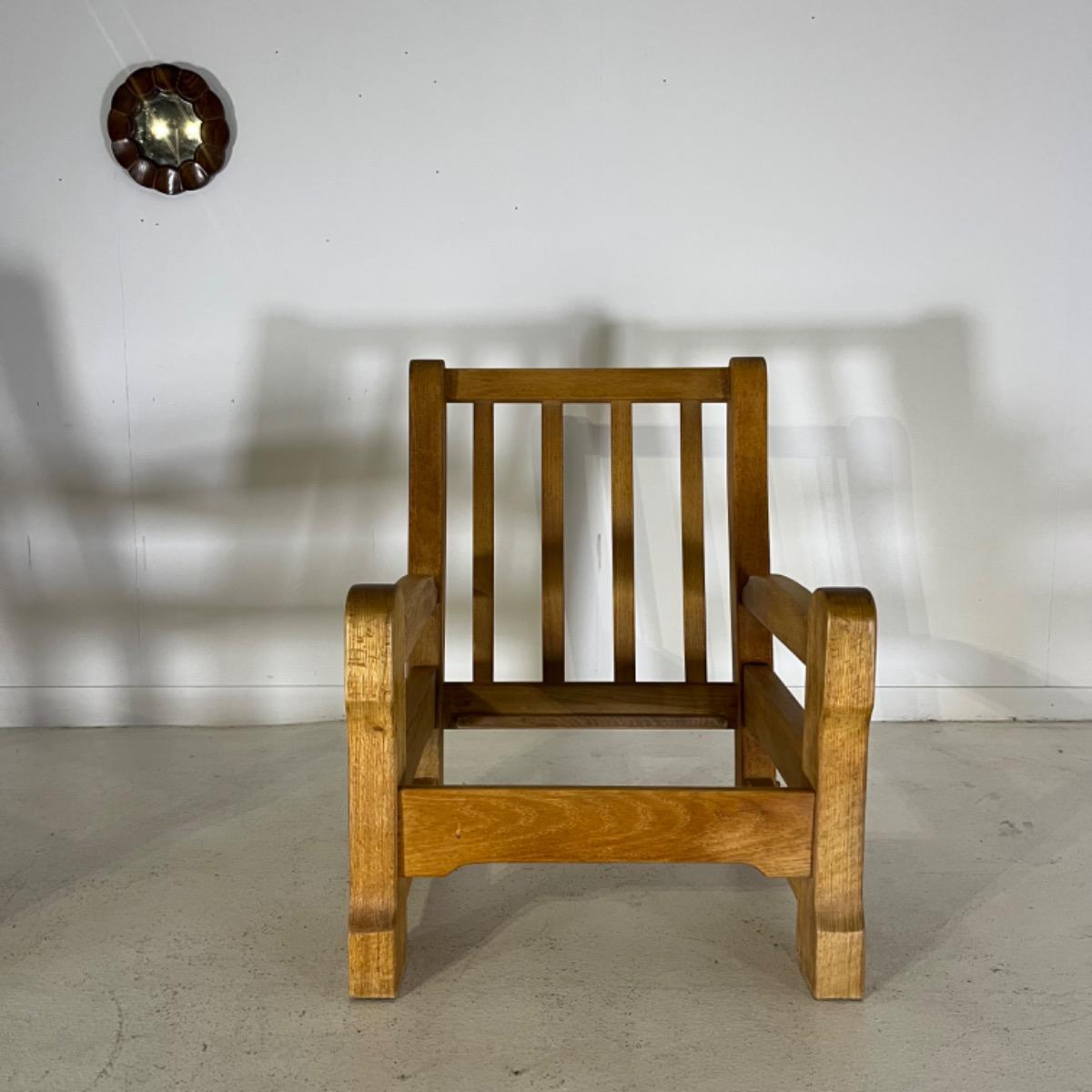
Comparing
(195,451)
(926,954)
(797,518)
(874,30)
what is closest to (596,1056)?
(926,954)

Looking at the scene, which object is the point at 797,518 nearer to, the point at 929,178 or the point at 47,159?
the point at 929,178

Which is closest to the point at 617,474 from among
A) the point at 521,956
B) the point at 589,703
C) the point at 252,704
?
the point at 589,703

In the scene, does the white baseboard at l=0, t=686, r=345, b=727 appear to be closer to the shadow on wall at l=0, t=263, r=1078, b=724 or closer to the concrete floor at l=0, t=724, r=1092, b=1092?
the shadow on wall at l=0, t=263, r=1078, b=724

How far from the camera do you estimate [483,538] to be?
5.30 feet

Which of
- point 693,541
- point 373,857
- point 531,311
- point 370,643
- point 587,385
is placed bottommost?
point 373,857

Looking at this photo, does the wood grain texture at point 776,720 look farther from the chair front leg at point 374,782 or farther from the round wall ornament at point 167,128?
the round wall ornament at point 167,128

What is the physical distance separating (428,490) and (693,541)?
1.39 ft

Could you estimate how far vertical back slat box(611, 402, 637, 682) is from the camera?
5.26 ft

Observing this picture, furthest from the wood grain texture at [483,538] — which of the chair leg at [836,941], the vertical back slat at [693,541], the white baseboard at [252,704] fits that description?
the white baseboard at [252,704]

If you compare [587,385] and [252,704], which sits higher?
[587,385]

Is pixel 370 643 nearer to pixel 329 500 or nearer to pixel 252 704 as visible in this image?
pixel 329 500

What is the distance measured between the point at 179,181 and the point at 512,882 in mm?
1548

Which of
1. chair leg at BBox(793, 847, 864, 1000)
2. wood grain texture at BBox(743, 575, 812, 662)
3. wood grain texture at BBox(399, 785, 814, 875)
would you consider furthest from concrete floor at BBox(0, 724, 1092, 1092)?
wood grain texture at BBox(743, 575, 812, 662)

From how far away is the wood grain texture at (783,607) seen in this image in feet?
3.96
